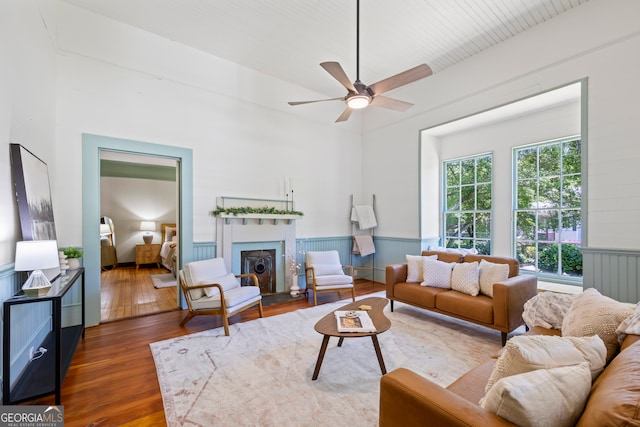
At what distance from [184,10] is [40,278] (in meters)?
3.26

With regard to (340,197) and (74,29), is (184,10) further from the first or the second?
(340,197)

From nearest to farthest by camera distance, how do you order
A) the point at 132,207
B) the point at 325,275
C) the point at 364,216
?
the point at 325,275 < the point at 364,216 < the point at 132,207

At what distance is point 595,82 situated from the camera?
124 inches

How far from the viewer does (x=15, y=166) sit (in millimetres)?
2141

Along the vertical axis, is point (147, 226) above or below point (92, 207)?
below

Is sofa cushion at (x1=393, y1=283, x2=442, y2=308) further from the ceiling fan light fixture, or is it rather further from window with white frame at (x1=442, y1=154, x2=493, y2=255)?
the ceiling fan light fixture

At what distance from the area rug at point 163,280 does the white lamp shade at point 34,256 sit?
330 centimetres

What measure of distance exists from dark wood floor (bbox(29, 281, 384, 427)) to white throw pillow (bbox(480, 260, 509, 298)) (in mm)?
2601

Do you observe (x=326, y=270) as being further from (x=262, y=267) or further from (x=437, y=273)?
(x=437, y=273)

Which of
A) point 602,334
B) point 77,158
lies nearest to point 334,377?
point 602,334

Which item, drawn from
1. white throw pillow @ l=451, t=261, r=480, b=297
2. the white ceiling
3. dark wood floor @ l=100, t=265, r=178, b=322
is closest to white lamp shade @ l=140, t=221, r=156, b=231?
dark wood floor @ l=100, t=265, r=178, b=322

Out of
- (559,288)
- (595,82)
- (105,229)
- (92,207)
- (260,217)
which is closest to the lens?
(595,82)

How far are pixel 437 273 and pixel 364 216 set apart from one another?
2.42 meters

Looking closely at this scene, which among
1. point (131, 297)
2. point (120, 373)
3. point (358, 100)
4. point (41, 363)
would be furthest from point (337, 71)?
point (131, 297)
